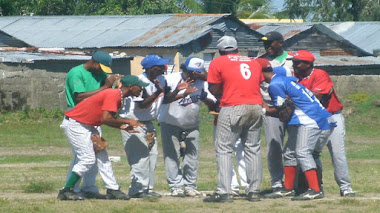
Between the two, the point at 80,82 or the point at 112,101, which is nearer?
the point at 112,101

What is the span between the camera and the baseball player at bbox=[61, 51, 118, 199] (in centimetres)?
1049

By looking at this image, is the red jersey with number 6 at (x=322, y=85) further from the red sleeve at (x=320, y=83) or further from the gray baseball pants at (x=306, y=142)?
the gray baseball pants at (x=306, y=142)

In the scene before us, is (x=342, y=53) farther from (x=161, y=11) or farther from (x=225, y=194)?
(x=225, y=194)

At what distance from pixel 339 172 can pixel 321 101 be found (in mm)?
931

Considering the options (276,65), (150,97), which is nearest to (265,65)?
(276,65)

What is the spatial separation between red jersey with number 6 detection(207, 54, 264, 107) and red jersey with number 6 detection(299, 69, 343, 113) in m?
0.83

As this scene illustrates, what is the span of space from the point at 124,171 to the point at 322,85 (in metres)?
5.34

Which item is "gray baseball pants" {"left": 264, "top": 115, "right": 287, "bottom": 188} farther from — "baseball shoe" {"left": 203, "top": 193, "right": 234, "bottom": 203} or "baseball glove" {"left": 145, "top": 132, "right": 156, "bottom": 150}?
"baseball glove" {"left": 145, "top": 132, "right": 156, "bottom": 150}

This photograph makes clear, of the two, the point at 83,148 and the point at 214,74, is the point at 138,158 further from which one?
the point at 214,74

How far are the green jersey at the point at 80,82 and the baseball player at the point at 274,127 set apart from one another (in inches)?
82.2

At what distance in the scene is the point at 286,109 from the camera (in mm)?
10344

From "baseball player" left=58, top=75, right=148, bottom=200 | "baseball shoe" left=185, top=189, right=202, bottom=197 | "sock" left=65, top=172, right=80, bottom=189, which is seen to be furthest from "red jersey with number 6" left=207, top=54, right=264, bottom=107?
"sock" left=65, top=172, right=80, bottom=189

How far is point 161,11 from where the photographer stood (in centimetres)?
5456

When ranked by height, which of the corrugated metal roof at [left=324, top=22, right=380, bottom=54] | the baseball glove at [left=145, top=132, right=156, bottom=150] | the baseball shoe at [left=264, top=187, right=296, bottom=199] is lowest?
the corrugated metal roof at [left=324, top=22, right=380, bottom=54]
